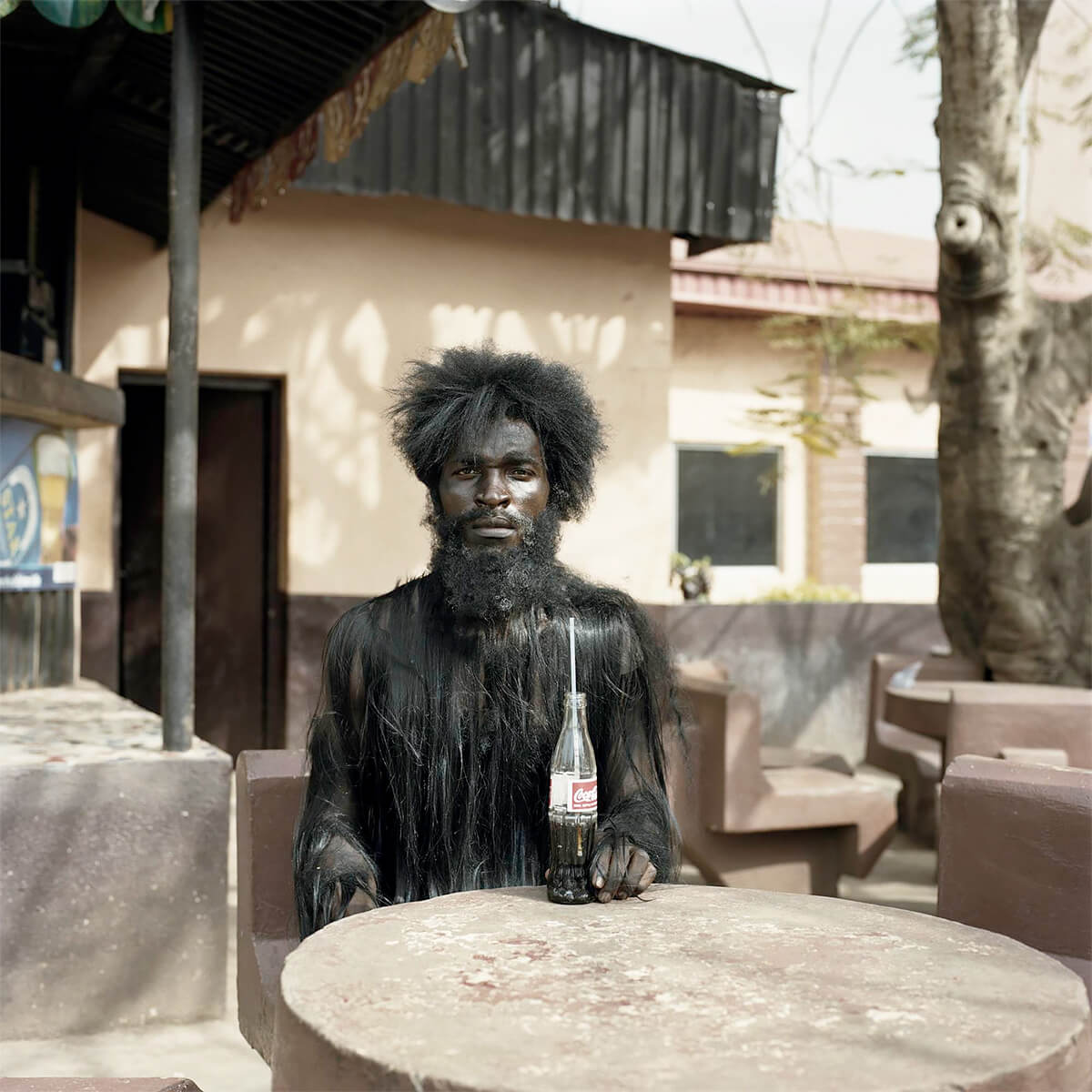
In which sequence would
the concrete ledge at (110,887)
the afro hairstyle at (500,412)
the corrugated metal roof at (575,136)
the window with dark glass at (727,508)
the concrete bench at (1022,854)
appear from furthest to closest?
1. the window with dark glass at (727,508)
2. the corrugated metal roof at (575,136)
3. the concrete ledge at (110,887)
4. the concrete bench at (1022,854)
5. the afro hairstyle at (500,412)

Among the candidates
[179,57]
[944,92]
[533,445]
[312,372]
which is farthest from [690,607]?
[533,445]

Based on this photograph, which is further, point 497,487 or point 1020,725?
point 1020,725

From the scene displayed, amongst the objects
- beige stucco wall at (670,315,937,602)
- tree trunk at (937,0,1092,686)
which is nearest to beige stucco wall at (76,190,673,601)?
tree trunk at (937,0,1092,686)

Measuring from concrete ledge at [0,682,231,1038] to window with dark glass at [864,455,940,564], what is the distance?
11.1m

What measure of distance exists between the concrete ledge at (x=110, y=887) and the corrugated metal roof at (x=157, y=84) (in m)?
2.59

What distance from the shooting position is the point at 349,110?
16.9ft

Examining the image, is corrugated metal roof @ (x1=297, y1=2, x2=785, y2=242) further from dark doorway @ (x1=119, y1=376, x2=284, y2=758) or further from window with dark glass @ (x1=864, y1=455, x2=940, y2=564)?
window with dark glass @ (x1=864, y1=455, x2=940, y2=564)

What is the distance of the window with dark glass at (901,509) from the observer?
48.2 ft

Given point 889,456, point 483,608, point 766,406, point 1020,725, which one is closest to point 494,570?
point 483,608

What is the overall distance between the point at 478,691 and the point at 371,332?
583cm

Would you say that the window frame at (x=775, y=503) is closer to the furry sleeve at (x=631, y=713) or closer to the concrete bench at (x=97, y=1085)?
the furry sleeve at (x=631, y=713)

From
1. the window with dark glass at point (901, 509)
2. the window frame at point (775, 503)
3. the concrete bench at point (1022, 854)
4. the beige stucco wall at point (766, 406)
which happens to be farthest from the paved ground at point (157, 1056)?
the window with dark glass at point (901, 509)

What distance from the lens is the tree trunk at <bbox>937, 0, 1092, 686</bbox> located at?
274 inches

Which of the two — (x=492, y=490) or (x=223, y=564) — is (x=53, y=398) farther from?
→ (x=492, y=490)
